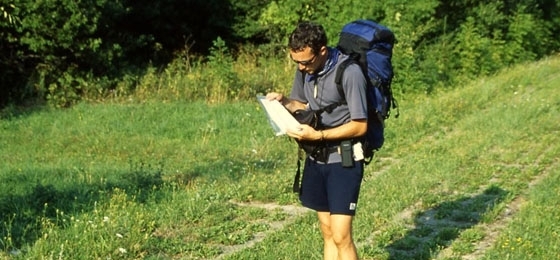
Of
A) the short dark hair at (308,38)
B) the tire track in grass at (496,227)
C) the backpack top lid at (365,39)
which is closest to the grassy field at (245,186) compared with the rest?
the tire track in grass at (496,227)

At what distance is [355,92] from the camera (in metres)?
4.69

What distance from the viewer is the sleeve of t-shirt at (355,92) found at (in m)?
4.68

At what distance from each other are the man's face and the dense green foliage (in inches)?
372

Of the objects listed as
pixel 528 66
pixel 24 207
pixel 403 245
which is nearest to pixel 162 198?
pixel 24 207

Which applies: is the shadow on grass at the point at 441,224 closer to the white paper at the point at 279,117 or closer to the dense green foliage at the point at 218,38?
the white paper at the point at 279,117

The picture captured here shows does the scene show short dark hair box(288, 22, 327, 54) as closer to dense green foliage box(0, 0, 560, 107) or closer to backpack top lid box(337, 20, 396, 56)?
backpack top lid box(337, 20, 396, 56)

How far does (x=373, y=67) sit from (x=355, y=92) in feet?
1.16

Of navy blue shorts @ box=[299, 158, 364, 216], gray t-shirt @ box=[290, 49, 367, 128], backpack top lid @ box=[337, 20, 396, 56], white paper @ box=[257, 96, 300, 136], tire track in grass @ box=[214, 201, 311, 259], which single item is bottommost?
tire track in grass @ box=[214, 201, 311, 259]

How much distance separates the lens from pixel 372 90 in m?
4.90

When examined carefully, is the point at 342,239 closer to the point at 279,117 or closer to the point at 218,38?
the point at 279,117

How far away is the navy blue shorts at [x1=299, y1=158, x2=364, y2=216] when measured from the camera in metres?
4.87

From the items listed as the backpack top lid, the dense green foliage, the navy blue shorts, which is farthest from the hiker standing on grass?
the dense green foliage

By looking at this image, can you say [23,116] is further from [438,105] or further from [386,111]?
[386,111]

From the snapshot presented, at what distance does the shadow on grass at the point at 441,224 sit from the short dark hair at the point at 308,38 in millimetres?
2512
